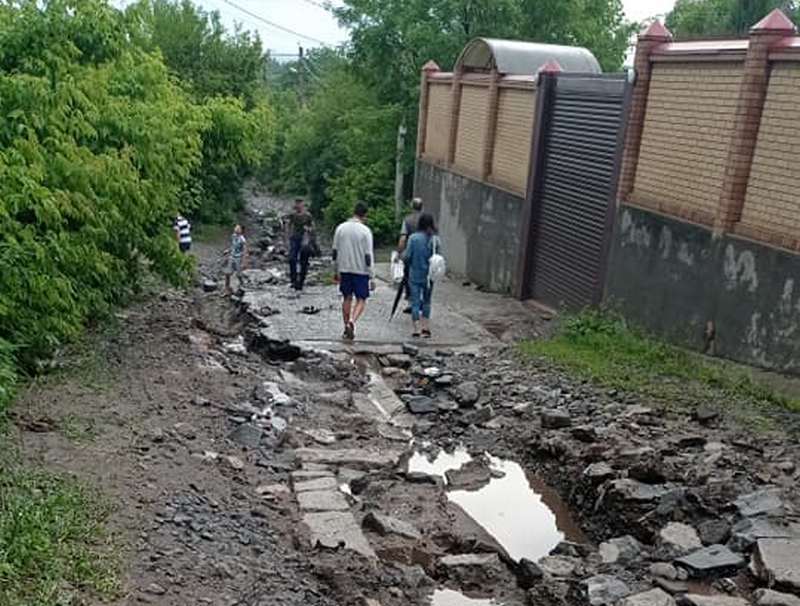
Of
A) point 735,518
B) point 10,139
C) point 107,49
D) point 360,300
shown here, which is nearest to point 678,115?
point 360,300

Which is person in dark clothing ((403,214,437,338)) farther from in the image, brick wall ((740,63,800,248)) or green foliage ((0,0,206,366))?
brick wall ((740,63,800,248))

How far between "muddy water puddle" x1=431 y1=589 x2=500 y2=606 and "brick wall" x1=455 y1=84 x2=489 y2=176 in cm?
1114

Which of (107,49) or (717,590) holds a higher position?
(107,49)

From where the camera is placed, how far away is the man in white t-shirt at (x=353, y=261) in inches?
385

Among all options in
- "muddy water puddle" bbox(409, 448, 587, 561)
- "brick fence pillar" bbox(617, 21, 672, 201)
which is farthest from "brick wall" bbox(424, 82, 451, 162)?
"muddy water puddle" bbox(409, 448, 587, 561)

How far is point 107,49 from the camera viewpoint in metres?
7.67

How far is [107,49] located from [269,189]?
112 feet

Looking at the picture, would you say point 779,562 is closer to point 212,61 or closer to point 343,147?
point 343,147

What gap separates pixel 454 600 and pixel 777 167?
5227 millimetres

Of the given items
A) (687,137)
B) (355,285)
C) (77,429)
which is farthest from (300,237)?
(77,429)

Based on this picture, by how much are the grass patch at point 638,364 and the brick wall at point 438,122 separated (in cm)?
808

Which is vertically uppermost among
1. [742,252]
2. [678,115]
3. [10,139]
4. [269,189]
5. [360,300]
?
[678,115]

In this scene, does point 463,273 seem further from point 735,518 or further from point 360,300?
point 735,518

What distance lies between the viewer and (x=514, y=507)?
252 inches
